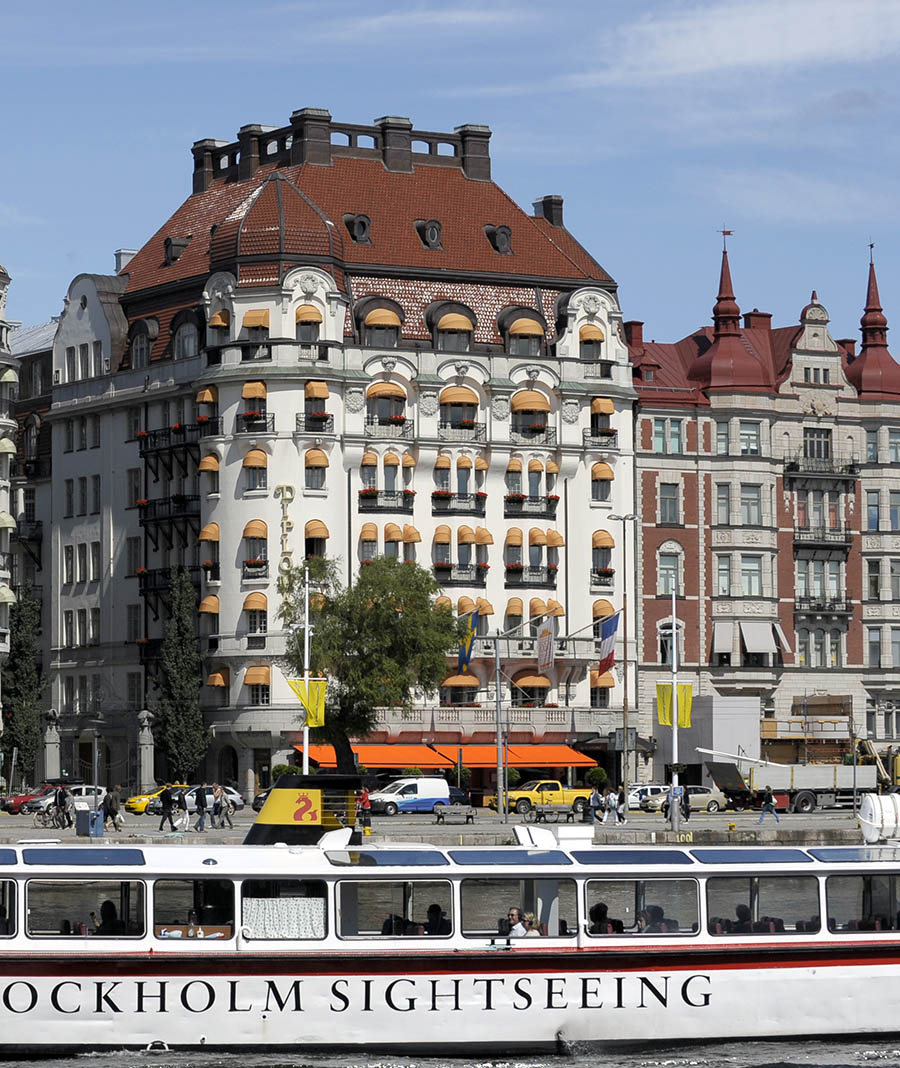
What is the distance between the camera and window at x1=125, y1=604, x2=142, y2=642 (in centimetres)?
12562

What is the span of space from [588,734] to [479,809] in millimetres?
17176

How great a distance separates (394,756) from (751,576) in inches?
1016

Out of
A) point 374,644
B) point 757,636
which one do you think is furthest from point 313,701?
point 757,636

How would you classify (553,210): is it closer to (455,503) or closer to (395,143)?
(395,143)

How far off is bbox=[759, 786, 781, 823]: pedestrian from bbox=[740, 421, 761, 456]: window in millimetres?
29875

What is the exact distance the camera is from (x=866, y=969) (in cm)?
3962

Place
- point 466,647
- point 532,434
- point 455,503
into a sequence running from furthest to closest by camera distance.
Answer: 1. point 532,434
2. point 455,503
3. point 466,647

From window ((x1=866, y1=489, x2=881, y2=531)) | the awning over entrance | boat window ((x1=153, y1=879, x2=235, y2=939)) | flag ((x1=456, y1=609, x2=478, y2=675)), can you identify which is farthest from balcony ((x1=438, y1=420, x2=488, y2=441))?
boat window ((x1=153, y1=879, x2=235, y2=939))

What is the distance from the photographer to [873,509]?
133875mm

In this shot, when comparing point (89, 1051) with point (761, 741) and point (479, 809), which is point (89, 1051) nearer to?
point (479, 809)

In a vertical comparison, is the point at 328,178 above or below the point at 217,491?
above

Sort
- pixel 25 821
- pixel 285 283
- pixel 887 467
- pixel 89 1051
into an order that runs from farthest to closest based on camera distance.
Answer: pixel 887 467 → pixel 285 283 → pixel 25 821 → pixel 89 1051

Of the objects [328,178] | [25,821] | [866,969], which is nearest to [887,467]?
[328,178]

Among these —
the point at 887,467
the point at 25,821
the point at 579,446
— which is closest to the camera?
the point at 25,821
